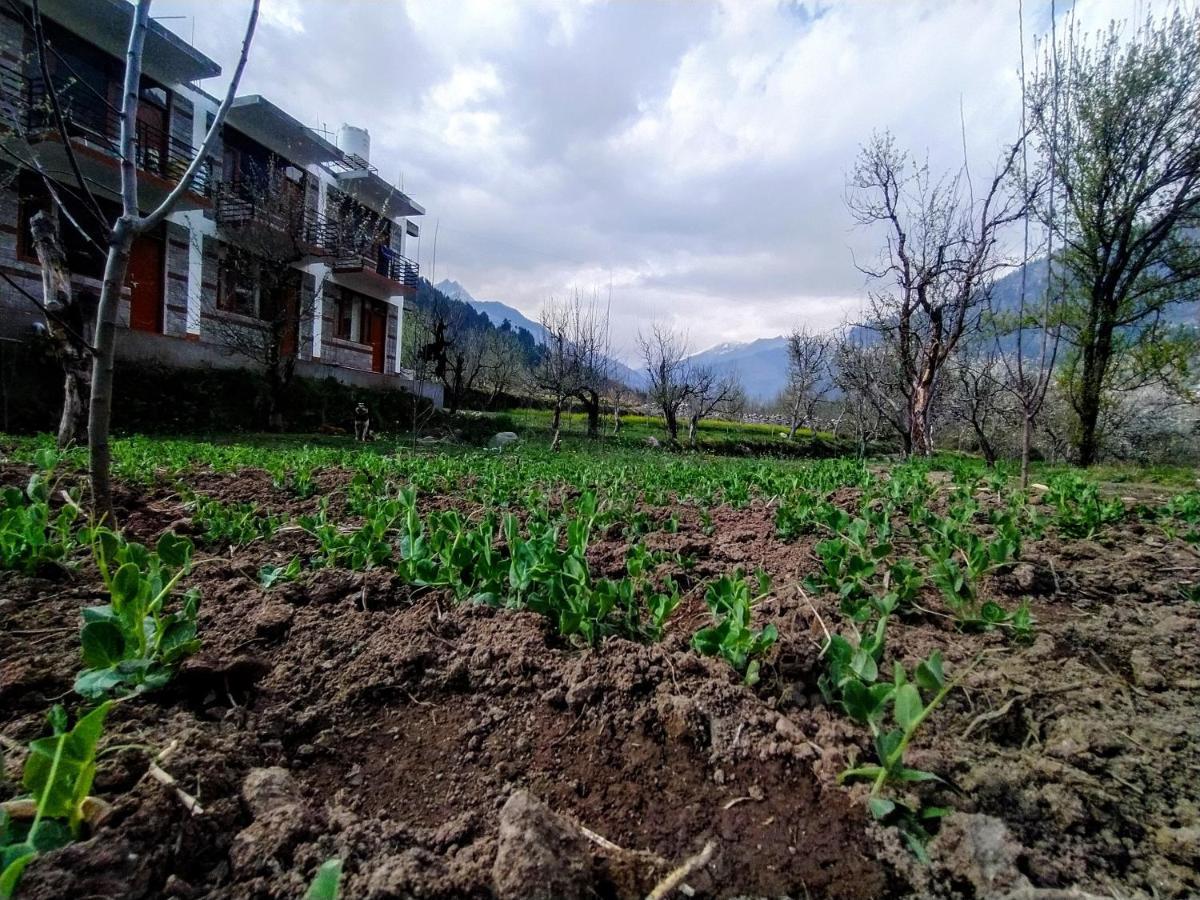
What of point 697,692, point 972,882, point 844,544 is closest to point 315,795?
point 697,692

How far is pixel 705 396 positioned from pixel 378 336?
19.8 m

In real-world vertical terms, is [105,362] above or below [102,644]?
above

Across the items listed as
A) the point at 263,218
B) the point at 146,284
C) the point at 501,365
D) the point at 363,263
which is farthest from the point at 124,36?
the point at 501,365

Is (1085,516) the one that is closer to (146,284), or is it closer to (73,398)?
(73,398)

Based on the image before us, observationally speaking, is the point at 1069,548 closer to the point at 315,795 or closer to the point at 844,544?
the point at 844,544

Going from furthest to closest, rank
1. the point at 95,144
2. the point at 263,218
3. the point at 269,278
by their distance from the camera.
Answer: the point at 269,278 → the point at 263,218 → the point at 95,144

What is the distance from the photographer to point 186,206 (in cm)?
1361

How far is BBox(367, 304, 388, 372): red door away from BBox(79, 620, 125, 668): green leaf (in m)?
25.6

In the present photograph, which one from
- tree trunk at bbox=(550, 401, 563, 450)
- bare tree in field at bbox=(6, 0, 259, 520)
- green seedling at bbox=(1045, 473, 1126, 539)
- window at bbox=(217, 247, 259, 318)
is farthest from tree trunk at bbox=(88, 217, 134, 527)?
window at bbox=(217, 247, 259, 318)

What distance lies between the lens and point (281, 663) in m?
1.47


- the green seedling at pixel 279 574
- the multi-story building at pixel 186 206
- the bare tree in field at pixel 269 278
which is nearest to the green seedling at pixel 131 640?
the green seedling at pixel 279 574

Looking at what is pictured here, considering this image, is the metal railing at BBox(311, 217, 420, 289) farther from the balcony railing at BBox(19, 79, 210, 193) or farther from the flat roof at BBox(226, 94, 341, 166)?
the balcony railing at BBox(19, 79, 210, 193)

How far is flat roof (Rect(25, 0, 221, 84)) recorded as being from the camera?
12664 mm

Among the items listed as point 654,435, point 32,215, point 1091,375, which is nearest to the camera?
point 32,215
